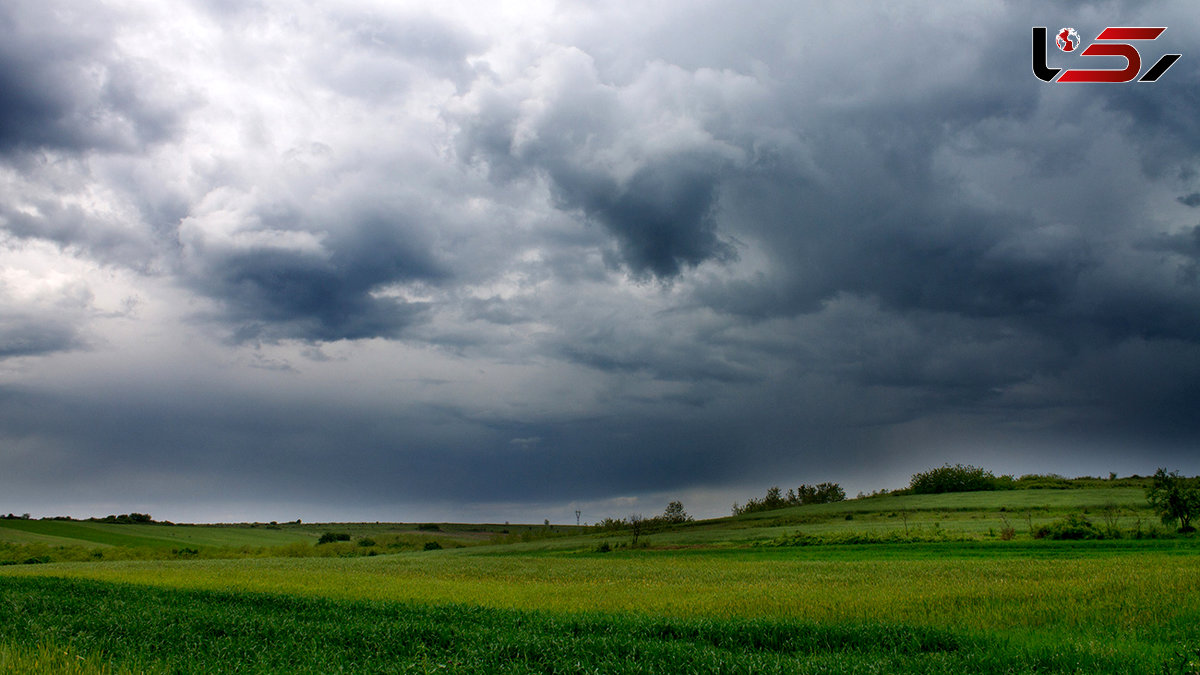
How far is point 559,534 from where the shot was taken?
113m

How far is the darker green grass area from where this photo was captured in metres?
9.62

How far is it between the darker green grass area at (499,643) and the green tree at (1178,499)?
190 feet

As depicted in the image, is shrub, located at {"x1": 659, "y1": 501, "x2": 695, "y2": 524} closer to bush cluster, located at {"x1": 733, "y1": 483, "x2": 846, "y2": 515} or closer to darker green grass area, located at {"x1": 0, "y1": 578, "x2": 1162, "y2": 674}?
bush cluster, located at {"x1": 733, "y1": 483, "x2": 846, "y2": 515}

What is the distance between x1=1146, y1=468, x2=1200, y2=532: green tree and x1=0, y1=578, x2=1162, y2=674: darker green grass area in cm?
5803

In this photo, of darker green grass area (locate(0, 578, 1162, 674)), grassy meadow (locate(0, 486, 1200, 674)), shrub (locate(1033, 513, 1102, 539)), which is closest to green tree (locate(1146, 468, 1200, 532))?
shrub (locate(1033, 513, 1102, 539))

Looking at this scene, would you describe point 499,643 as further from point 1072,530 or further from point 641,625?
point 1072,530

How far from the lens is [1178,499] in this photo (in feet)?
172

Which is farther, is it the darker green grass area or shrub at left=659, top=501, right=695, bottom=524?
shrub at left=659, top=501, right=695, bottom=524

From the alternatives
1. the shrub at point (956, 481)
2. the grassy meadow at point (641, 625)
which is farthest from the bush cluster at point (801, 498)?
the grassy meadow at point (641, 625)

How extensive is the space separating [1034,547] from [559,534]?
261 feet

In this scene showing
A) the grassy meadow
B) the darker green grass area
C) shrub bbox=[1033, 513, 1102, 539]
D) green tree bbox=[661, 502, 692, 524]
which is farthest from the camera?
green tree bbox=[661, 502, 692, 524]

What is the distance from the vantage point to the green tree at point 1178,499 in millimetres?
52375

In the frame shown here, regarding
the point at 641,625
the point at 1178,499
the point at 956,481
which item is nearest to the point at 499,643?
the point at 641,625

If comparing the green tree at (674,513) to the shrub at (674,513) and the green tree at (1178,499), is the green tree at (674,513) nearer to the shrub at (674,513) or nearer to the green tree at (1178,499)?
the shrub at (674,513)
